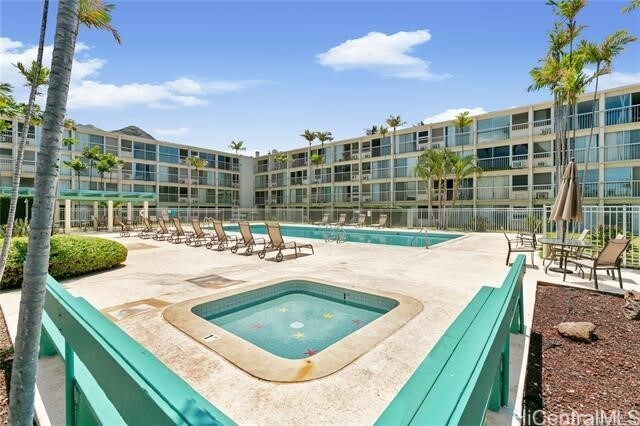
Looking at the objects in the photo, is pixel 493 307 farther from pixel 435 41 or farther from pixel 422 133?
pixel 422 133

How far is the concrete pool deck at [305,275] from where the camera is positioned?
2953 mm

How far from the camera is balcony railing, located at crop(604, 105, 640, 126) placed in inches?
949

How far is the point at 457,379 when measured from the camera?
119cm

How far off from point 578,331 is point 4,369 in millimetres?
7342

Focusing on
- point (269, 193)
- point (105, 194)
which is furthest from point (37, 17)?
point (269, 193)

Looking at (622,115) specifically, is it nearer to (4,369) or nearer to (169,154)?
(4,369)

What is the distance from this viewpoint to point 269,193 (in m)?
50.3

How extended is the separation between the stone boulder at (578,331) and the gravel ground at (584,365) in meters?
0.08

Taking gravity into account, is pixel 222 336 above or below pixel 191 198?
below

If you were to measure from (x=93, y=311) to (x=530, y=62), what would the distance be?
18301 mm

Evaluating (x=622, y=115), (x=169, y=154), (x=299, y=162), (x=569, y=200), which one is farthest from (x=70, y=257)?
(x=299, y=162)

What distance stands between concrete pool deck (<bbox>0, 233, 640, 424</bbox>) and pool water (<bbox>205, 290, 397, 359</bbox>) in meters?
0.80

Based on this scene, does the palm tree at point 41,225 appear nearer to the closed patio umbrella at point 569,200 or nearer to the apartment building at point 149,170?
the closed patio umbrella at point 569,200

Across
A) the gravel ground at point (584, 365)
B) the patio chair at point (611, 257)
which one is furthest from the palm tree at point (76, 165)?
the patio chair at point (611, 257)
